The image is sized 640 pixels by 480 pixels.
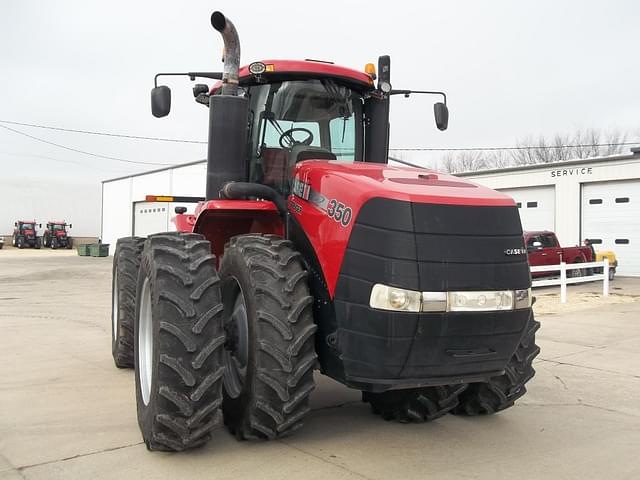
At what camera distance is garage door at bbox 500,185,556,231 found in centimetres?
2506

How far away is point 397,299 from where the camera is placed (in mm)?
3488

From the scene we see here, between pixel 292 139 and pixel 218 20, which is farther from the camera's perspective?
pixel 292 139

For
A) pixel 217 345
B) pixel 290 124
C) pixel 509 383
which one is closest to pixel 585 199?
pixel 509 383

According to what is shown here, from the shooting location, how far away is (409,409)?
4.57 metres

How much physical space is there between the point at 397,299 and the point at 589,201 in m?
22.5

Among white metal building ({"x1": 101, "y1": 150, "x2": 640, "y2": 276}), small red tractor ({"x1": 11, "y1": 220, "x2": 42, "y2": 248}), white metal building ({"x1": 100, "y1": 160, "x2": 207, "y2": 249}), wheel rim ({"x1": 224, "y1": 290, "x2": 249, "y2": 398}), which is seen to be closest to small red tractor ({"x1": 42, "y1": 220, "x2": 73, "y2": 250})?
small red tractor ({"x1": 11, "y1": 220, "x2": 42, "y2": 248})

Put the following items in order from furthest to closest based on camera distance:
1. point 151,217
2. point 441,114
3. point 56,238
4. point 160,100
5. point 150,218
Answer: point 56,238
point 150,218
point 151,217
point 441,114
point 160,100

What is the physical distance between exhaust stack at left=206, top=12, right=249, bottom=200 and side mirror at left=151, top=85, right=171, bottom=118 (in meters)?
0.84

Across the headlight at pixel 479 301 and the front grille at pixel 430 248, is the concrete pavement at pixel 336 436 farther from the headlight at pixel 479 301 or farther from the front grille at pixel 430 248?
the front grille at pixel 430 248

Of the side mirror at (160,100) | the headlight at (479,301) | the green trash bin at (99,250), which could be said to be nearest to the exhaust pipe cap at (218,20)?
the side mirror at (160,100)

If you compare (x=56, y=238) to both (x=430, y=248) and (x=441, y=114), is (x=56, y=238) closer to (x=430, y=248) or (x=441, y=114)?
(x=441, y=114)

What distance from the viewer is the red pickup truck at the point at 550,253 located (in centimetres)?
1800

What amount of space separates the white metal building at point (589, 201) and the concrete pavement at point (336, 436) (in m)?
16.9

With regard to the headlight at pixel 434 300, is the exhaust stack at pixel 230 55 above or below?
above
